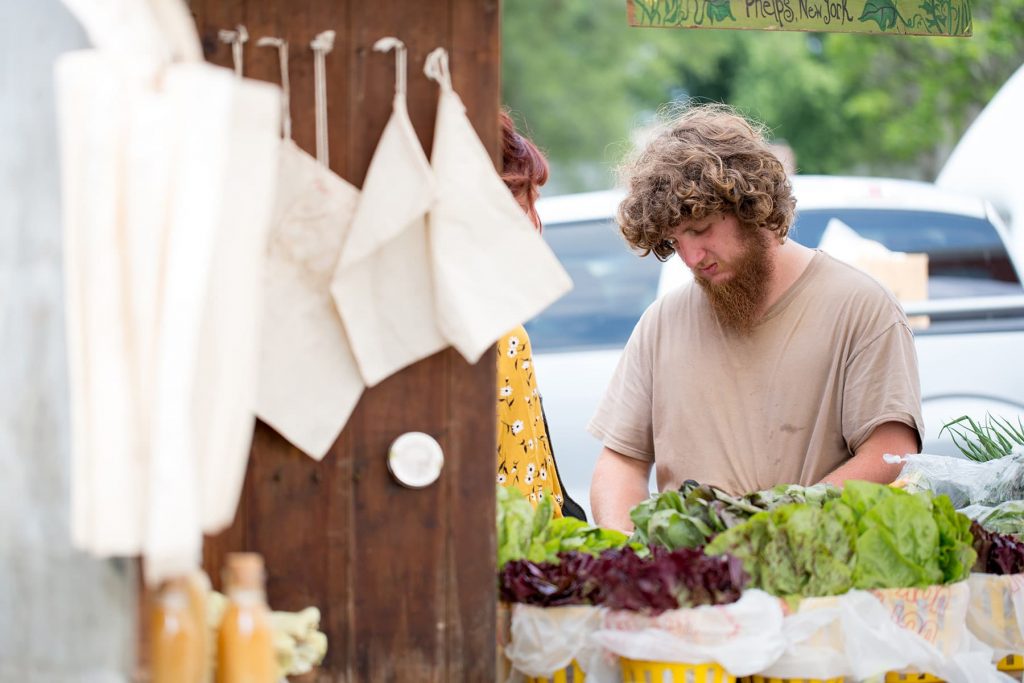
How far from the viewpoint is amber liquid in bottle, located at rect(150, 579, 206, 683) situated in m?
1.85

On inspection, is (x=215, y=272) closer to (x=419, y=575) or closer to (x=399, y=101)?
(x=399, y=101)

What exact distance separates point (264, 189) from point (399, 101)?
67 cm

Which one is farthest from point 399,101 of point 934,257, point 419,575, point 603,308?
point 934,257

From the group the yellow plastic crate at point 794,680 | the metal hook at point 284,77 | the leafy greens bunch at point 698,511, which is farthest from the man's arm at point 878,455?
the metal hook at point 284,77

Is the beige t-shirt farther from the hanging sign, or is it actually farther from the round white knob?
the round white knob

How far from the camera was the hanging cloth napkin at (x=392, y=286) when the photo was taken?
2367mm

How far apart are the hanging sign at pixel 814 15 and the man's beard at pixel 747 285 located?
0.58 metres

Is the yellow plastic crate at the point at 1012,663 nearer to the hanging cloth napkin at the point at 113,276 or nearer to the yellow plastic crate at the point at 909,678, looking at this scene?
the yellow plastic crate at the point at 909,678

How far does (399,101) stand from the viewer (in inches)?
94.3

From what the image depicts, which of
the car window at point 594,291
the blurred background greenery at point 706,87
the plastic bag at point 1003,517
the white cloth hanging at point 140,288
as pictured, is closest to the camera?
the white cloth hanging at point 140,288

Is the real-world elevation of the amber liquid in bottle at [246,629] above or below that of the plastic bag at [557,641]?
above

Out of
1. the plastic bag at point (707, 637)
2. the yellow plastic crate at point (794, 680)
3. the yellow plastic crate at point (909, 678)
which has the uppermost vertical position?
the plastic bag at point (707, 637)

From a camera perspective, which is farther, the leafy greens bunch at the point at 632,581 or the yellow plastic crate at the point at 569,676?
the yellow plastic crate at the point at 569,676

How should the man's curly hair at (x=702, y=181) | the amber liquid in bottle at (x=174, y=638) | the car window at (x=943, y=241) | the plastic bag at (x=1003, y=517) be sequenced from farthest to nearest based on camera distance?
the car window at (x=943, y=241)
the man's curly hair at (x=702, y=181)
the plastic bag at (x=1003, y=517)
the amber liquid in bottle at (x=174, y=638)
